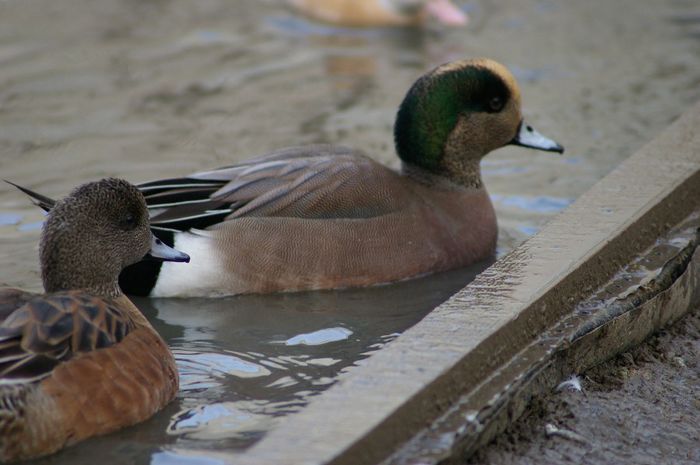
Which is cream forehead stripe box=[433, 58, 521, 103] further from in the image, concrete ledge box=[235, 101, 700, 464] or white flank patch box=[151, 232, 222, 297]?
white flank patch box=[151, 232, 222, 297]

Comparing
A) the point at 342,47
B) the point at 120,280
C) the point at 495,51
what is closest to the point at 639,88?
the point at 495,51

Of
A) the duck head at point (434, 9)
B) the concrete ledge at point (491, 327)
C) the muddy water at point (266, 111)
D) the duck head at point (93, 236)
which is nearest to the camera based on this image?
the concrete ledge at point (491, 327)

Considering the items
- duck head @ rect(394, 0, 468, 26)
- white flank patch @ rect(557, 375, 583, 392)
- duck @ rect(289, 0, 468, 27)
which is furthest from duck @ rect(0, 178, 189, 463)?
duck @ rect(289, 0, 468, 27)

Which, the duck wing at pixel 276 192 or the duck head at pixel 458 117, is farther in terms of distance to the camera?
the duck head at pixel 458 117

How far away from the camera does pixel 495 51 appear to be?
9.79m

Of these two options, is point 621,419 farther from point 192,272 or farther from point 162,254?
point 192,272

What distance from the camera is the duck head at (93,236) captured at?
426cm

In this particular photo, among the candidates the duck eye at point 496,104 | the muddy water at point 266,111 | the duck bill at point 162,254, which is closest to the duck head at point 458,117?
the duck eye at point 496,104

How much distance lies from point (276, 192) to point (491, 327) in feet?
6.73

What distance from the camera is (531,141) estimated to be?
6.37 meters

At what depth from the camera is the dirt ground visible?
12.1 ft

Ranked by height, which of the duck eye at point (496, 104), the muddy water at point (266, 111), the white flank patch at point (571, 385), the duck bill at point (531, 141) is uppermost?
the duck eye at point (496, 104)

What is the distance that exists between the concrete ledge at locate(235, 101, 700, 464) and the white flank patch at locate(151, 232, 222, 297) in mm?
1637

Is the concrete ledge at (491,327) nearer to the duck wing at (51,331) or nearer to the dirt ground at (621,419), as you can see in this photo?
the dirt ground at (621,419)
